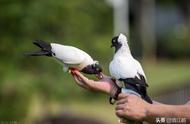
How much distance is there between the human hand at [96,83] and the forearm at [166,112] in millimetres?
230

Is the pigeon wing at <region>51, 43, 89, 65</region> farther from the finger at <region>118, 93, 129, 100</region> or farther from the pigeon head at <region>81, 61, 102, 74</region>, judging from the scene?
the finger at <region>118, 93, 129, 100</region>

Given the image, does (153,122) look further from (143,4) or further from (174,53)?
(143,4)

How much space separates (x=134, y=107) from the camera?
3.82 metres

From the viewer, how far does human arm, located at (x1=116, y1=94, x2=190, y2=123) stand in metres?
3.81

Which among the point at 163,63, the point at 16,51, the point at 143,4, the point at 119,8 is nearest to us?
the point at 16,51

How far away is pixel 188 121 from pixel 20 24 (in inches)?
326

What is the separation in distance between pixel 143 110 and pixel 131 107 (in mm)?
64

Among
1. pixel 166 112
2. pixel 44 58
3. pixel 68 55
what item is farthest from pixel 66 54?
pixel 44 58

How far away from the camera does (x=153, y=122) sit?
392cm

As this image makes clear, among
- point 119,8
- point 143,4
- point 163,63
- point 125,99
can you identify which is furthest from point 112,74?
point 143,4

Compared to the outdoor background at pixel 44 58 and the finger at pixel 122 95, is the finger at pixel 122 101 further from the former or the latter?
the outdoor background at pixel 44 58

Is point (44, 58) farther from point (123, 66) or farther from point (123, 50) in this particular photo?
point (123, 66)

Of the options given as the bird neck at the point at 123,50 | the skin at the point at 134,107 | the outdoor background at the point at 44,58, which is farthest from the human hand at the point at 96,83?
the outdoor background at the point at 44,58

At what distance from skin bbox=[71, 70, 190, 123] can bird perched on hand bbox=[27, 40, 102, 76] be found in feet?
0.15
